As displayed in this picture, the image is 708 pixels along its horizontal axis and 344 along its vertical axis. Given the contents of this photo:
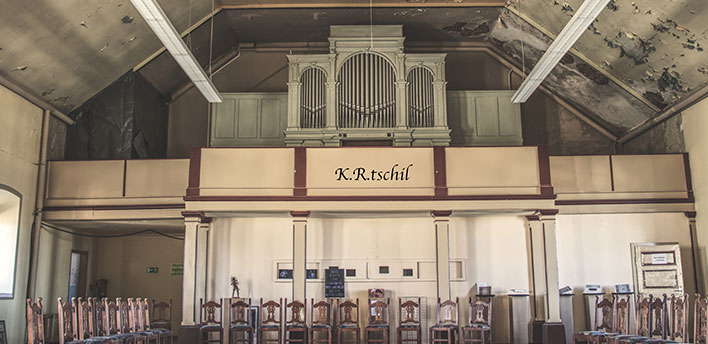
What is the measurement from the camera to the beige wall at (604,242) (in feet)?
38.8

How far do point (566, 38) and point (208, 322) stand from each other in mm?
6949

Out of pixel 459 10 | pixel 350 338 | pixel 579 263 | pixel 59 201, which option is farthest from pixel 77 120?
pixel 579 263

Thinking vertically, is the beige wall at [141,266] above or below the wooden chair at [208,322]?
above

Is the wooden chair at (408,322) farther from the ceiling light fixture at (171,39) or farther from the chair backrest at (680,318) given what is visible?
the ceiling light fixture at (171,39)

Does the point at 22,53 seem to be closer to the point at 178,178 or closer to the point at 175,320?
the point at 178,178

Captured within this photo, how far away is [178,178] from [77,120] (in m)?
2.61

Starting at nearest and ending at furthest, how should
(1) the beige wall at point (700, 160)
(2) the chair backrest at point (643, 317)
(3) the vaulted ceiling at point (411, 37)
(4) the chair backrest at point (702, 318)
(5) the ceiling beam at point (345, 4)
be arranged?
(4) the chair backrest at point (702, 318), (2) the chair backrest at point (643, 317), (3) the vaulted ceiling at point (411, 37), (1) the beige wall at point (700, 160), (5) the ceiling beam at point (345, 4)

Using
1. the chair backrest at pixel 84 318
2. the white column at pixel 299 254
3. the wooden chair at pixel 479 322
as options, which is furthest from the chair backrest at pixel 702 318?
the chair backrest at pixel 84 318

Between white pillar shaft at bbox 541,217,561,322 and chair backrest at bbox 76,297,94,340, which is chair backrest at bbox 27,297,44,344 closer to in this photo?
chair backrest at bbox 76,297,94,340

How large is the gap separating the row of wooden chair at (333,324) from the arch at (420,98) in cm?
337

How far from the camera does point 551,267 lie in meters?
10.7

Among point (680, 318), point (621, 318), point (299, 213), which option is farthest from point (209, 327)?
point (680, 318)

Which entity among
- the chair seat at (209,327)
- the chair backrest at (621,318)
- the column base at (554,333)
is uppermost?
the chair backrest at (621,318)

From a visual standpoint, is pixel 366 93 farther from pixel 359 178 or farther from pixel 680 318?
pixel 680 318
